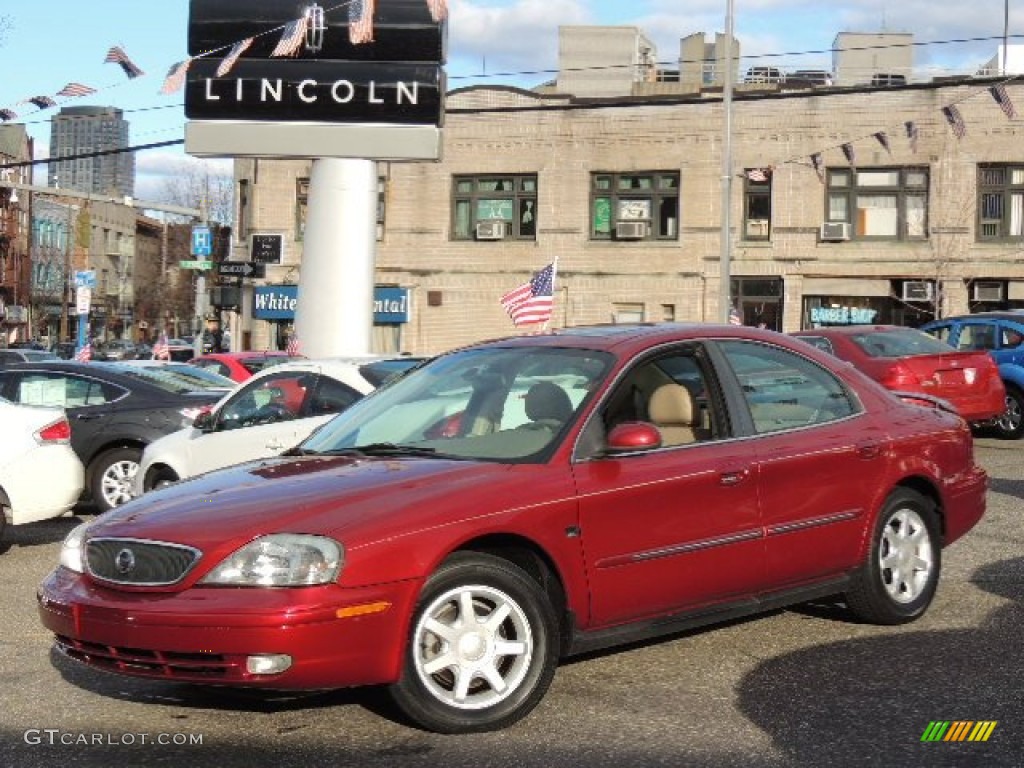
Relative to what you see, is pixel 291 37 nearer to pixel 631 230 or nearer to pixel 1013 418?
pixel 1013 418

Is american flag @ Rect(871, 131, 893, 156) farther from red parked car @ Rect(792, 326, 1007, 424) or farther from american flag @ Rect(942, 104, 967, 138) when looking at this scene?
red parked car @ Rect(792, 326, 1007, 424)

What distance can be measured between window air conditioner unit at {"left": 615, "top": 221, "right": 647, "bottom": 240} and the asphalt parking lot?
92.2ft

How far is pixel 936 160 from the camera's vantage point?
3300 cm

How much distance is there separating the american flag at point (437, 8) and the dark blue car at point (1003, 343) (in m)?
8.27

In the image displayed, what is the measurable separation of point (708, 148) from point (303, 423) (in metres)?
25.5

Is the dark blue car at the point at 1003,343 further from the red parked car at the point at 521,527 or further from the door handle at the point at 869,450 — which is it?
the door handle at the point at 869,450

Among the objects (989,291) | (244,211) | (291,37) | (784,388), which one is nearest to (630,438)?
(784,388)

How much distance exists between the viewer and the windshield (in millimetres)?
5797

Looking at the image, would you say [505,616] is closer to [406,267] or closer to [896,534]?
[896,534]

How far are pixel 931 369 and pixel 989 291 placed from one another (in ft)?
59.7

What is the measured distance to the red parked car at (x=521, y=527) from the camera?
491 cm

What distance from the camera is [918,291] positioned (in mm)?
33156

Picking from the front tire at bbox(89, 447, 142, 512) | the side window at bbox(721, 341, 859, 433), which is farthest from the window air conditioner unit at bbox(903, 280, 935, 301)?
the side window at bbox(721, 341, 859, 433)

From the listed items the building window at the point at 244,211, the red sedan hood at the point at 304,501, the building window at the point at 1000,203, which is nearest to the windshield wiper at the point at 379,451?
the red sedan hood at the point at 304,501
